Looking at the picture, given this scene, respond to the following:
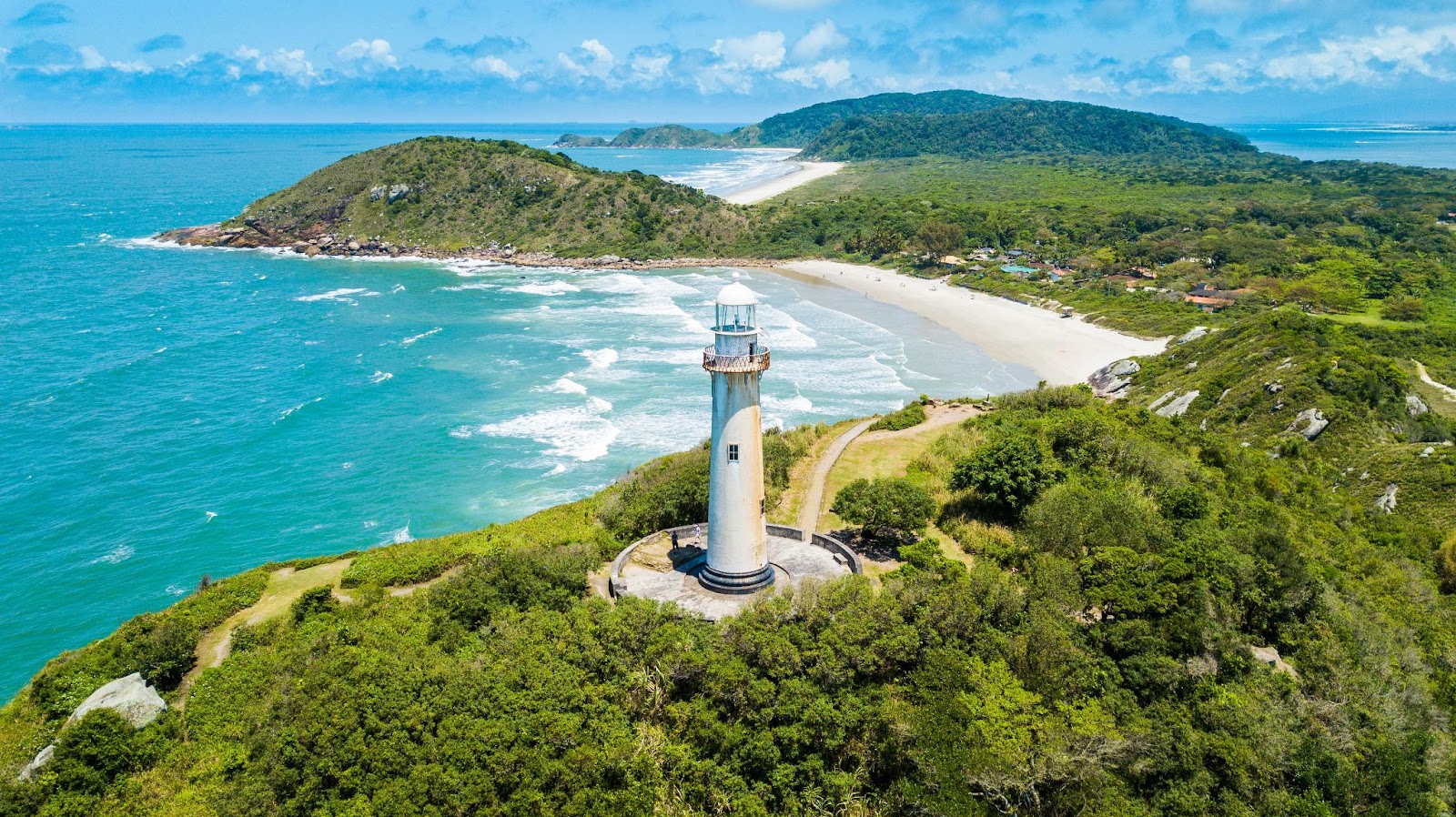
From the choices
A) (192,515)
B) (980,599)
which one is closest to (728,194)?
(192,515)

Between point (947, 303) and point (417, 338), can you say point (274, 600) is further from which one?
point (947, 303)

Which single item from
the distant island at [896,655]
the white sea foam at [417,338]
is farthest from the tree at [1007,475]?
the white sea foam at [417,338]

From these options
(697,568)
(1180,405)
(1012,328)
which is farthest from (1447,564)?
(1012,328)

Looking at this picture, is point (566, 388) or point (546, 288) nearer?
point (566, 388)

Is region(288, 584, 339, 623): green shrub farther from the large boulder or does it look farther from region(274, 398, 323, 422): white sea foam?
region(274, 398, 323, 422): white sea foam

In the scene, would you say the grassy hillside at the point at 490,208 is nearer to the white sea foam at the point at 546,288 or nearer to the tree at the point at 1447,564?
the white sea foam at the point at 546,288

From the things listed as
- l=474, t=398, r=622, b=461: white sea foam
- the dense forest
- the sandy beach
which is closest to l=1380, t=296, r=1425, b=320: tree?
the sandy beach
